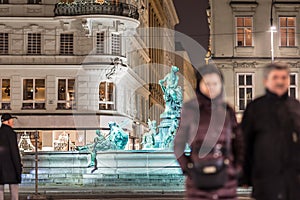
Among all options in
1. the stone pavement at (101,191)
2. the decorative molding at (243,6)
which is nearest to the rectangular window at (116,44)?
the decorative molding at (243,6)

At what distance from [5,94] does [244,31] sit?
16817 millimetres

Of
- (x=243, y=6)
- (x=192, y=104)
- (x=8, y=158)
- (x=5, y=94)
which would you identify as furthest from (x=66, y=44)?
(x=192, y=104)

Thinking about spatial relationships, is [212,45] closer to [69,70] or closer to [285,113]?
[69,70]

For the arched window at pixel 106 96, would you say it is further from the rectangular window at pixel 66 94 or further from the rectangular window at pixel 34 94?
the rectangular window at pixel 34 94

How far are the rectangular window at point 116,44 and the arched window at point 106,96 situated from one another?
2.22 m

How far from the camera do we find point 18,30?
→ 165ft

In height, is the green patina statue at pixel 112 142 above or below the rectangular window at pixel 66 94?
below

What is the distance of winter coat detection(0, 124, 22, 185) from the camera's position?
13.7 metres

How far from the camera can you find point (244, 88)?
166 feet

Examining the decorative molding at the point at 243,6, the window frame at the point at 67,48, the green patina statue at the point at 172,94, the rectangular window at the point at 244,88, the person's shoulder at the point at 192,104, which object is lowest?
the person's shoulder at the point at 192,104

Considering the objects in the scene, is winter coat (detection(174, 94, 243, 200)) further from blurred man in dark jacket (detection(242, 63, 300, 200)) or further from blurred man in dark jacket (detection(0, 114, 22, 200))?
blurred man in dark jacket (detection(0, 114, 22, 200))

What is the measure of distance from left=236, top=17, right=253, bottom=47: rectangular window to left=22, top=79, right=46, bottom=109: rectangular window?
13.7 m

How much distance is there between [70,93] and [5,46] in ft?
17.7

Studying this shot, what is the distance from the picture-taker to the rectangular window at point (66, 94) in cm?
5053
